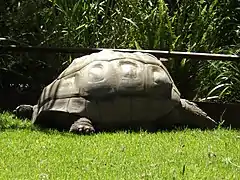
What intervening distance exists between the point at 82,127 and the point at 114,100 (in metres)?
0.44

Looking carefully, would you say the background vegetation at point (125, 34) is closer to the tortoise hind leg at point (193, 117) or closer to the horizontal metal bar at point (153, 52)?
the horizontal metal bar at point (153, 52)

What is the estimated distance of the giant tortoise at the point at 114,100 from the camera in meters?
6.40

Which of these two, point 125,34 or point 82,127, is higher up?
point 125,34

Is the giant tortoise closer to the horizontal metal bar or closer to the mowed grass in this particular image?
the mowed grass

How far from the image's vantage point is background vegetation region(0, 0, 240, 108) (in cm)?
792

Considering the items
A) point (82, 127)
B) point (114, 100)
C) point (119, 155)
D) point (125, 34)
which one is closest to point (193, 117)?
point (114, 100)

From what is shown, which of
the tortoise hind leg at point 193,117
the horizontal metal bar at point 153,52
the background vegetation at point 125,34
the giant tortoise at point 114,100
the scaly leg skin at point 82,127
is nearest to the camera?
the scaly leg skin at point 82,127

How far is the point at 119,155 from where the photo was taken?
17.0ft

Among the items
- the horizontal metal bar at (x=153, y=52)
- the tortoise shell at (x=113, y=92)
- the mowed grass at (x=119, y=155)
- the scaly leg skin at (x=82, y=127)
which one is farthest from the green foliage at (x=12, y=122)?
the horizontal metal bar at (x=153, y=52)

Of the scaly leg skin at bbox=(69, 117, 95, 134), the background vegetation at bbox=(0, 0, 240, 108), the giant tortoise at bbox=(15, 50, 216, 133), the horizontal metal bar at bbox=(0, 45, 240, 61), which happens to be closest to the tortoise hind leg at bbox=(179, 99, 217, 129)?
the giant tortoise at bbox=(15, 50, 216, 133)

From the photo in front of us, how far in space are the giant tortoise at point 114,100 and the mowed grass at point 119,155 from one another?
0.27 meters

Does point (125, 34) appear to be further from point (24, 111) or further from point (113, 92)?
point (113, 92)

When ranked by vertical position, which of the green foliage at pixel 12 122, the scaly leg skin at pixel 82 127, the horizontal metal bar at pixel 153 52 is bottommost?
the green foliage at pixel 12 122

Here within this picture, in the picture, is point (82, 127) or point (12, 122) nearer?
point (82, 127)
